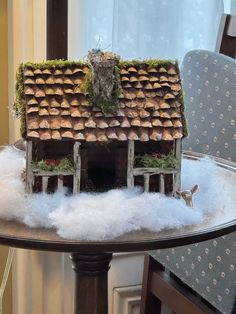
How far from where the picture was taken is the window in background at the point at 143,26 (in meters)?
1.44

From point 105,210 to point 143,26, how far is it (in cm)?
82

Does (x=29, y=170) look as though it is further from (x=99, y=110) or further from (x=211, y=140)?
(x=211, y=140)

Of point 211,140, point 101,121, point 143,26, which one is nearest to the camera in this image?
point 101,121

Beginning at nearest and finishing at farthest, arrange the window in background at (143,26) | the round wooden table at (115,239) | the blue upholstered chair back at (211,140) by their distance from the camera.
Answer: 1. the round wooden table at (115,239)
2. the blue upholstered chair back at (211,140)
3. the window in background at (143,26)

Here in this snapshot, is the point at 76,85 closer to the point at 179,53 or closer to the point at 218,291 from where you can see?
the point at 218,291

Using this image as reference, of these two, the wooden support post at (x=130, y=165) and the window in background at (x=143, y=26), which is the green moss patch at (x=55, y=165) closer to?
the wooden support post at (x=130, y=165)

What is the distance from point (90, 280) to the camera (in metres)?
0.93

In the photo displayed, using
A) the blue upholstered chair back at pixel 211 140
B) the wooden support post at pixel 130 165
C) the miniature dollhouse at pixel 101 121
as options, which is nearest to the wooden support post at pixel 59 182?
the miniature dollhouse at pixel 101 121

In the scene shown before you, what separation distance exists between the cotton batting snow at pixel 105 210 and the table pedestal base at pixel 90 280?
0.14 meters

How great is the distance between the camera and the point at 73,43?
4.72 ft

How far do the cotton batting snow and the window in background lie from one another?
0.64 meters

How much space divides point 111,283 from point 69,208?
33.5 inches

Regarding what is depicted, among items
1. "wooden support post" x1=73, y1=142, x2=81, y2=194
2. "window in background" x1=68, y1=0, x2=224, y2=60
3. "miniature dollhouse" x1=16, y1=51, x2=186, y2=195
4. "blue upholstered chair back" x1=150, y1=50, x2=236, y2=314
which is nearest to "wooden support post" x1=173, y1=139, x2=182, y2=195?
"miniature dollhouse" x1=16, y1=51, x2=186, y2=195

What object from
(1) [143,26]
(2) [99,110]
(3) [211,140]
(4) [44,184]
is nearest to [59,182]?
(4) [44,184]
